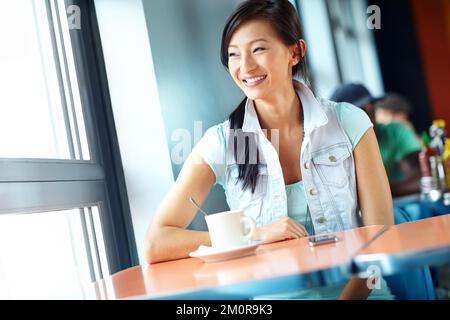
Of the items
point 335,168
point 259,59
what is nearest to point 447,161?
point 335,168

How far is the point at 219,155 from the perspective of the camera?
6.25ft

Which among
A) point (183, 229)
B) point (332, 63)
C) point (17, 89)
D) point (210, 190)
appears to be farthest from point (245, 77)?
point (332, 63)

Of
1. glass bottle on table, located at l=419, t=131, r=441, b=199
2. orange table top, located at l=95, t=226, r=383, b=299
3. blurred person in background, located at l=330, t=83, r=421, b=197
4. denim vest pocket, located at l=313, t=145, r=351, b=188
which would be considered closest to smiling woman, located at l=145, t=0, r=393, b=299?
denim vest pocket, located at l=313, t=145, r=351, b=188

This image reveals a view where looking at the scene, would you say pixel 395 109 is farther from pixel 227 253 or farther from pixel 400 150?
pixel 227 253

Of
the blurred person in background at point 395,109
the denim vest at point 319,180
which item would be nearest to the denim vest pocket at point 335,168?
the denim vest at point 319,180

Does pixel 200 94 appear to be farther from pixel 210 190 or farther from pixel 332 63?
pixel 332 63

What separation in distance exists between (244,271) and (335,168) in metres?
0.89

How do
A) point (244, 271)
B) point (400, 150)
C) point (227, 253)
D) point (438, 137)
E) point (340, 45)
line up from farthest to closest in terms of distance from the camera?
point (400, 150) < point (340, 45) < point (438, 137) < point (227, 253) < point (244, 271)

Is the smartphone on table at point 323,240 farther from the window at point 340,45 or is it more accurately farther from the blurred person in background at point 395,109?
the blurred person in background at point 395,109

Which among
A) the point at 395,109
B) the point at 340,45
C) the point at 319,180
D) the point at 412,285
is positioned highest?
the point at 340,45

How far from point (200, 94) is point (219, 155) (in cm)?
21

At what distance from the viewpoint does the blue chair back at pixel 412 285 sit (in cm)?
153

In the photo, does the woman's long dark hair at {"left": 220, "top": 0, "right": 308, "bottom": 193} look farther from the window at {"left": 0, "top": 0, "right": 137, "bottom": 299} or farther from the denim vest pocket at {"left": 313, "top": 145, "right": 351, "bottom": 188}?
the window at {"left": 0, "top": 0, "right": 137, "bottom": 299}

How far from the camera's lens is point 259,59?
1.87 m
